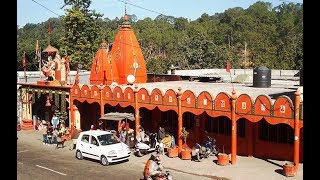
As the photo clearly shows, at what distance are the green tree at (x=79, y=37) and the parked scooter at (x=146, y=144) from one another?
140 ft

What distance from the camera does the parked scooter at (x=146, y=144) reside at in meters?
22.8

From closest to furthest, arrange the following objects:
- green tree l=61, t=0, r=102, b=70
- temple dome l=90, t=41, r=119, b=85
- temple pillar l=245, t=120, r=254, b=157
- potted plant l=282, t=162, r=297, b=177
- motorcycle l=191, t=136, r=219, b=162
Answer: potted plant l=282, t=162, r=297, b=177
motorcycle l=191, t=136, r=219, b=162
temple pillar l=245, t=120, r=254, b=157
temple dome l=90, t=41, r=119, b=85
green tree l=61, t=0, r=102, b=70

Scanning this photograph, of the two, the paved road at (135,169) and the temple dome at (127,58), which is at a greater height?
the temple dome at (127,58)

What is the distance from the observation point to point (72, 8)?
68000mm

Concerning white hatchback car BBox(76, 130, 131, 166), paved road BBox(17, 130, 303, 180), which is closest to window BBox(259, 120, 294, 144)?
paved road BBox(17, 130, 303, 180)

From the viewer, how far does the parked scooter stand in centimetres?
2275

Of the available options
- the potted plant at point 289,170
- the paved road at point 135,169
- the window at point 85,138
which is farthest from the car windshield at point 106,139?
the potted plant at point 289,170

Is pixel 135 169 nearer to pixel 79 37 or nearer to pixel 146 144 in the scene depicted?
pixel 146 144

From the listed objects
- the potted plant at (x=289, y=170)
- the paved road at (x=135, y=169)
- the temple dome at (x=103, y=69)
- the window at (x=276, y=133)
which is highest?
the temple dome at (x=103, y=69)

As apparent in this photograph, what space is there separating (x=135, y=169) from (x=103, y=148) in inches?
84.2

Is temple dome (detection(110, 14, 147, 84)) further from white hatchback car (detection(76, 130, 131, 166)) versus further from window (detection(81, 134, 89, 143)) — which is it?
white hatchback car (detection(76, 130, 131, 166))

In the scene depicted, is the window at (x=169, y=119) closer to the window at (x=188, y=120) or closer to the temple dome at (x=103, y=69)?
the window at (x=188, y=120)
